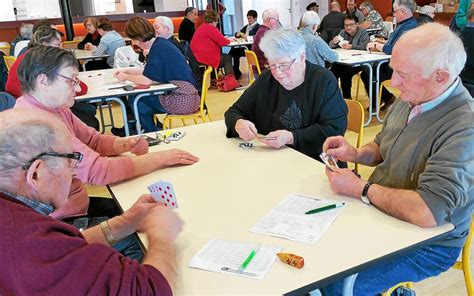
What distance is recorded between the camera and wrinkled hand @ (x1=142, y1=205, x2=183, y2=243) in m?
1.28

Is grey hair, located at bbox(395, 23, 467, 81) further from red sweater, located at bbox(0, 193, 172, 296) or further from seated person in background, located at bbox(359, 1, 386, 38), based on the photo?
seated person in background, located at bbox(359, 1, 386, 38)

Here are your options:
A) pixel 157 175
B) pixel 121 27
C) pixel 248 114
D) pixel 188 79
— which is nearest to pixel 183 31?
pixel 121 27

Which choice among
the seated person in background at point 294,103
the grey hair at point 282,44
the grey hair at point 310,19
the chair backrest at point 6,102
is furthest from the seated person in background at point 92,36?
the grey hair at point 282,44

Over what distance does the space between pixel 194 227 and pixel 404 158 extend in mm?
733

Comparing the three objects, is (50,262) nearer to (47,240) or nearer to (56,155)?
(47,240)

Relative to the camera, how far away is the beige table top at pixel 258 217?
1.11 m

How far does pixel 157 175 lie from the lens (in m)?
1.83

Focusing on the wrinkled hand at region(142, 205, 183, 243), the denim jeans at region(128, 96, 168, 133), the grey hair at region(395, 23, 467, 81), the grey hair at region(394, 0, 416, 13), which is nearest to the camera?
the wrinkled hand at region(142, 205, 183, 243)

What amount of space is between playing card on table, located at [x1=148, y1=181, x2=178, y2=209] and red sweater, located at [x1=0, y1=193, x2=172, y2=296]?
1.43ft

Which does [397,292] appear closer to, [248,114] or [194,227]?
[194,227]

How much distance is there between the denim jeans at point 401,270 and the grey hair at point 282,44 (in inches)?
42.8

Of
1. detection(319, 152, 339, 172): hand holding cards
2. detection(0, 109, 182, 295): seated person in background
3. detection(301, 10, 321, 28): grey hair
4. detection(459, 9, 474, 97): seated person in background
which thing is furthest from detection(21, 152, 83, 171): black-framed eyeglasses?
detection(301, 10, 321, 28): grey hair

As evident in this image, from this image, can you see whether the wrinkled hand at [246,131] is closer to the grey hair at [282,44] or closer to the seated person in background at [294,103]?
the seated person in background at [294,103]

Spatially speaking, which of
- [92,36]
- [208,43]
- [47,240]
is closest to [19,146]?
[47,240]
